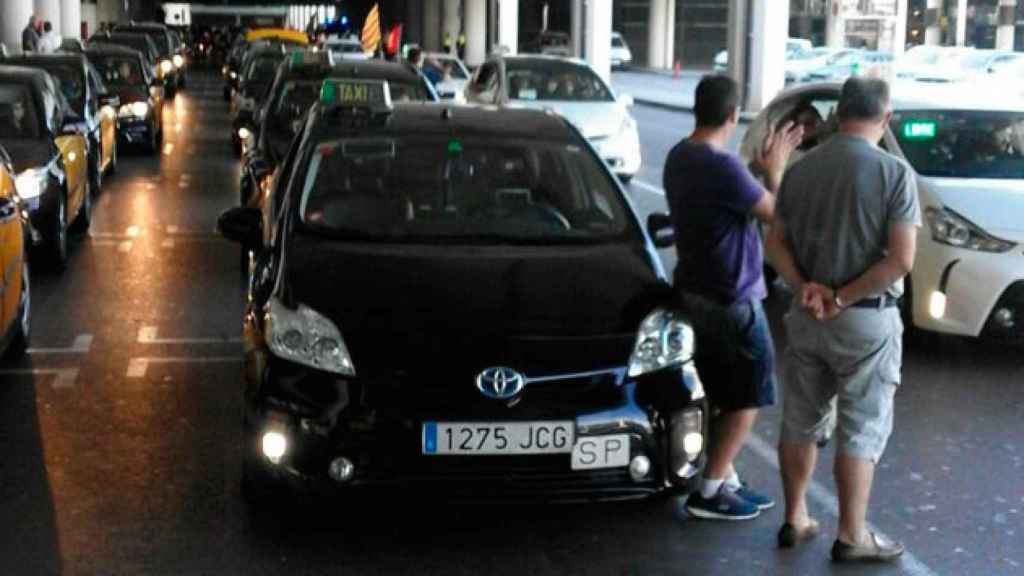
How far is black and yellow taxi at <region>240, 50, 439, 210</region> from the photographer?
13.4m

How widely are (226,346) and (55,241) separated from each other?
3.28 meters

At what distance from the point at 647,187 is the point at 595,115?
1239mm

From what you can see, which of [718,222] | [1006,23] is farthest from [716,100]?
[1006,23]

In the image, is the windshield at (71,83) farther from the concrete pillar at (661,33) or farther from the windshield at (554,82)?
the concrete pillar at (661,33)

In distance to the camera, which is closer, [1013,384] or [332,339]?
[332,339]

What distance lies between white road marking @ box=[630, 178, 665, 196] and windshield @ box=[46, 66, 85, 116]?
6.31 meters

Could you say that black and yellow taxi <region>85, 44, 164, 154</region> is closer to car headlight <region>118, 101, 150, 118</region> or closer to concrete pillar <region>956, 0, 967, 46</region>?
car headlight <region>118, 101, 150, 118</region>

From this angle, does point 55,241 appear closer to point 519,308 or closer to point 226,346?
point 226,346

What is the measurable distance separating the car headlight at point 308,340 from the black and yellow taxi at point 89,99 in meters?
10.9

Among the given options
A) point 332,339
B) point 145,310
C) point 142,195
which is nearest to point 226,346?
point 145,310

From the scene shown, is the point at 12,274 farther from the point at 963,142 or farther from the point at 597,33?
the point at 597,33

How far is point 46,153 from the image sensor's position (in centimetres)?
1347

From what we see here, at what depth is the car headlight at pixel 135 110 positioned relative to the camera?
2481 cm

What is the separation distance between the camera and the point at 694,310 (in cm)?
656
